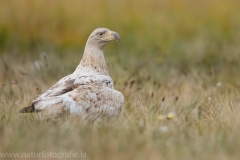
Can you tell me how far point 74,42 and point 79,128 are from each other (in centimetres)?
623

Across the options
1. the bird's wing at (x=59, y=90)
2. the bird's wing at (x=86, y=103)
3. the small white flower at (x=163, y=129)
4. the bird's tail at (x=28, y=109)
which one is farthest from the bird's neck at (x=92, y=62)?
the small white flower at (x=163, y=129)

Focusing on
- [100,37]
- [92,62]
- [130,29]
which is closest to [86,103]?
[92,62]

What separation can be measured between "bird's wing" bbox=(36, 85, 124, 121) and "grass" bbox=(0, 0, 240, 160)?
110 millimetres

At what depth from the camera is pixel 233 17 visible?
11734 mm

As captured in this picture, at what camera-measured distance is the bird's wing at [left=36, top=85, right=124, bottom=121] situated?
571cm

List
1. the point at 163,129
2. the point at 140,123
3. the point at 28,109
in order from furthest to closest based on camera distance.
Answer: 1. the point at 28,109
2. the point at 140,123
3. the point at 163,129

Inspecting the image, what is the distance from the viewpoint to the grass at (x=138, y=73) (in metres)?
4.95

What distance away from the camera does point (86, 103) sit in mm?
5848

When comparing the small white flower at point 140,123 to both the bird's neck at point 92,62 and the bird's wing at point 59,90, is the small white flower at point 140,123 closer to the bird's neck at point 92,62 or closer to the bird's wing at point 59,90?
the bird's wing at point 59,90

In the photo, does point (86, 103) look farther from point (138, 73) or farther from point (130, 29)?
point (130, 29)

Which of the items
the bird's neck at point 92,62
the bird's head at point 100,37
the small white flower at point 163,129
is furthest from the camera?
the bird's head at point 100,37

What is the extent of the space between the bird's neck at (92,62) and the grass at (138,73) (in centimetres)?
50

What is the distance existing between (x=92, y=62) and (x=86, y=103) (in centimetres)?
101

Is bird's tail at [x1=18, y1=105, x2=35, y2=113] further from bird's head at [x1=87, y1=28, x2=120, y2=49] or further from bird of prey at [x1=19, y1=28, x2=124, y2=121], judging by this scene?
bird's head at [x1=87, y1=28, x2=120, y2=49]
